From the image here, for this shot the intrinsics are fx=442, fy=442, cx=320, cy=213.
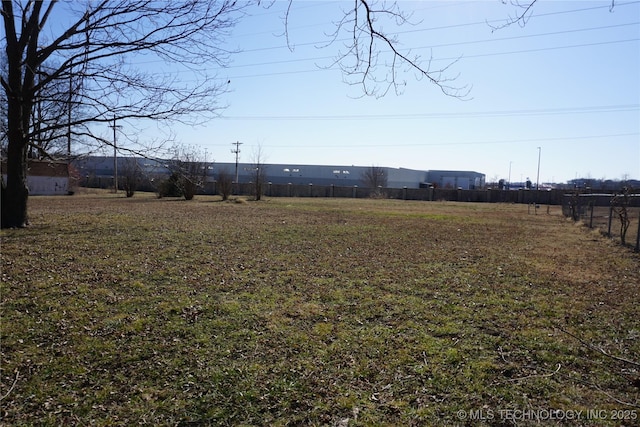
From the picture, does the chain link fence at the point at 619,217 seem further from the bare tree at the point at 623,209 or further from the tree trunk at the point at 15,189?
the tree trunk at the point at 15,189

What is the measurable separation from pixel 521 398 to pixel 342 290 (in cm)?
335

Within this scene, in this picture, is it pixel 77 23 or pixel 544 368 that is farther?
pixel 77 23

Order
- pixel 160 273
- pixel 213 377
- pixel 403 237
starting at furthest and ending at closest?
pixel 403 237, pixel 160 273, pixel 213 377

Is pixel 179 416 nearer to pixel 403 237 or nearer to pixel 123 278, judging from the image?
pixel 123 278

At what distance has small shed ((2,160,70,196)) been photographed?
1444 inches

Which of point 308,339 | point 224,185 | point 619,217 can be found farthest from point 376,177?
point 308,339

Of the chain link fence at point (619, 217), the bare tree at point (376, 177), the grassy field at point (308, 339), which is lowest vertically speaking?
the grassy field at point (308, 339)

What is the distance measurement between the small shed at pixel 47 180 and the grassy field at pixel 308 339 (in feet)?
108

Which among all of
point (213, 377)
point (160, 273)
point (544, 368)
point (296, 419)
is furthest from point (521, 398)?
point (160, 273)

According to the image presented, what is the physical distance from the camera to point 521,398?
3365 mm

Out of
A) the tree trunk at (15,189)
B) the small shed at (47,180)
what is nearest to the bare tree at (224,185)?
the small shed at (47,180)

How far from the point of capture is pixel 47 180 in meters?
37.7

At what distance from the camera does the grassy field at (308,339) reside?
329cm

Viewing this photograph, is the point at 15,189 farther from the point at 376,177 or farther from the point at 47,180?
the point at 376,177
